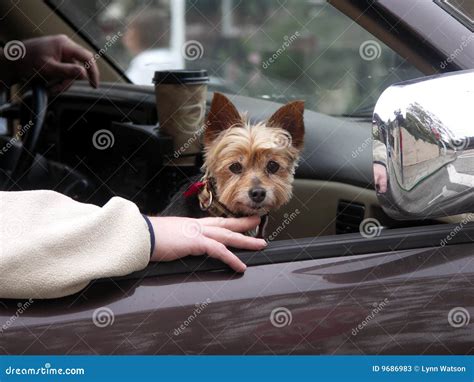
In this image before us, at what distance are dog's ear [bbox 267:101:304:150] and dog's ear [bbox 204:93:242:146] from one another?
11 centimetres

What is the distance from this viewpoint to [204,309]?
1438 mm

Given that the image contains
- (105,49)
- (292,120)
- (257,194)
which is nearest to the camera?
(257,194)

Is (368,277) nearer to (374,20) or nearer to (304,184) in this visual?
(374,20)

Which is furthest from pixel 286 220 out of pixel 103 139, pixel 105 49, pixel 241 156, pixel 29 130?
pixel 105 49

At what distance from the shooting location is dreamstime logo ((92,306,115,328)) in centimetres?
140

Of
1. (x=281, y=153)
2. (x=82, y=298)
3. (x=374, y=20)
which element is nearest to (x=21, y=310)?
(x=82, y=298)

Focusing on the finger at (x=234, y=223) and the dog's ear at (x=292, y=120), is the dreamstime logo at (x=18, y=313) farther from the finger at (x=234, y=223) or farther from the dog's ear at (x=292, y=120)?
the dog's ear at (x=292, y=120)

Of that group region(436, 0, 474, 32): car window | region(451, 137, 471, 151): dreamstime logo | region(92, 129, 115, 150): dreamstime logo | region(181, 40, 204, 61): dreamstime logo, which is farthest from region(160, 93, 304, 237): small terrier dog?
region(451, 137, 471, 151): dreamstime logo

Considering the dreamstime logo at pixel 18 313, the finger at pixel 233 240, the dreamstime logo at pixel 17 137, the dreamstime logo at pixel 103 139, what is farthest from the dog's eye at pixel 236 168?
the dreamstime logo at pixel 18 313

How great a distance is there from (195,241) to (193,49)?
1332 mm

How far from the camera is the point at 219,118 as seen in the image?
2326mm

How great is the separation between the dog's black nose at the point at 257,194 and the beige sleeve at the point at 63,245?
0.70 metres

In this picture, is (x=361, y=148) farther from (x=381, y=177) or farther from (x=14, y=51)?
(x=14, y=51)

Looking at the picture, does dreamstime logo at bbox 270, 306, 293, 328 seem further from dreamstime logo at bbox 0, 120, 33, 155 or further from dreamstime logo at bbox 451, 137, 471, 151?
dreamstime logo at bbox 0, 120, 33, 155
